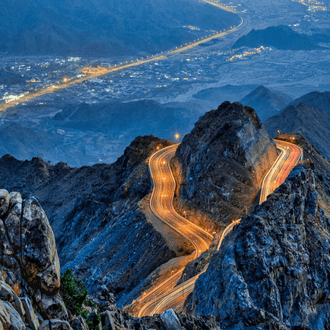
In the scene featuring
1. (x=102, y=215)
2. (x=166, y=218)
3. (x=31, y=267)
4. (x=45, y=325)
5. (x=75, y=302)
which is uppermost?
(x=31, y=267)

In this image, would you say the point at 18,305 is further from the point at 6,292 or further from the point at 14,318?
the point at 14,318

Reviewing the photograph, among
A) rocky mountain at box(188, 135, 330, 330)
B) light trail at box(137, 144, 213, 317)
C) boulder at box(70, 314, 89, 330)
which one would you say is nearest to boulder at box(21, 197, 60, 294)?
boulder at box(70, 314, 89, 330)

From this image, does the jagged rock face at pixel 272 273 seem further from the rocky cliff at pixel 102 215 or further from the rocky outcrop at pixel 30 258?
the rocky outcrop at pixel 30 258

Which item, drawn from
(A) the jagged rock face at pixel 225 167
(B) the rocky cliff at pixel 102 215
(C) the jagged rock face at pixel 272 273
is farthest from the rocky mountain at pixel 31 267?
(A) the jagged rock face at pixel 225 167

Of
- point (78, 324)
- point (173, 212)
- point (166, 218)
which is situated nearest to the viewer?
point (78, 324)

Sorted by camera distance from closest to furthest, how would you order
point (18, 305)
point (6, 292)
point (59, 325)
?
1. point (6, 292)
2. point (18, 305)
3. point (59, 325)

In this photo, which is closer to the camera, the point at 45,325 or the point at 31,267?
the point at 45,325

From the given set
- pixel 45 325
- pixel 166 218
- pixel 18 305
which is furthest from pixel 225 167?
pixel 18 305
